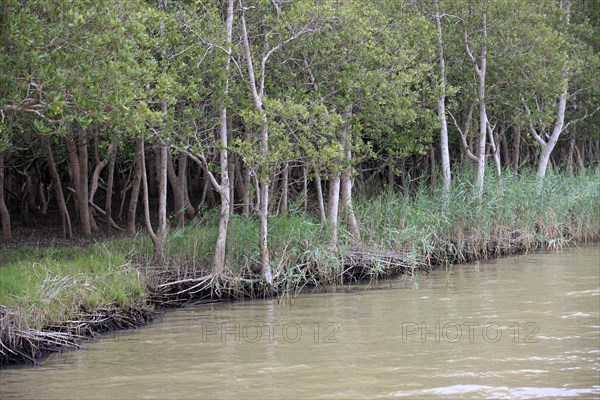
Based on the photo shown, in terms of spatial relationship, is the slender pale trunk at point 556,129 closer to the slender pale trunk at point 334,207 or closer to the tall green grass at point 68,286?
the slender pale trunk at point 334,207

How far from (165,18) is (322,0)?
387 cm

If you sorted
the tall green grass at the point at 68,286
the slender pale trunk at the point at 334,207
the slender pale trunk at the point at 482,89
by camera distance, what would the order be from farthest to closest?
the slender pale trunk at the point at 482,89 → the slender pale trunk at the point at 334,207 → the tall green grass at the point at 68,286

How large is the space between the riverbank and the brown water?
0.53 meters

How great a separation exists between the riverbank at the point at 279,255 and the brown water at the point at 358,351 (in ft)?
1.75

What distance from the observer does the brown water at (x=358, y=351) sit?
962 cm

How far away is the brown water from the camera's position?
31.6 ft

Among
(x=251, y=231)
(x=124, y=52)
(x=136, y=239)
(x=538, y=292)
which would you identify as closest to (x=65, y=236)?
(x=136, y=239)

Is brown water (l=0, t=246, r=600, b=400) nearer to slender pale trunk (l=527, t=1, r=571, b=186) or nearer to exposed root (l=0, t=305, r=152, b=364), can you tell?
exposed root (l=0, t=305, r=152, b=364)

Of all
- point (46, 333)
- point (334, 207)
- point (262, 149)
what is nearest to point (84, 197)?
point (334, 207)

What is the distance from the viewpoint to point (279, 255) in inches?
659

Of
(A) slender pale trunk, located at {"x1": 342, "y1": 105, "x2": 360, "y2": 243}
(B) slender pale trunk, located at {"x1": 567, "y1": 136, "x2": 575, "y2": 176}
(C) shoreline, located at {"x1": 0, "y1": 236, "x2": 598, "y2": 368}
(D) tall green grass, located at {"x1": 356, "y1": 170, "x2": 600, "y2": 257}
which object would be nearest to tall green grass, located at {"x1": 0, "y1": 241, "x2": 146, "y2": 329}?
(C) shoreline, located at {"x1": 0, "y1": 236, "x2": 598, "y2": 368}

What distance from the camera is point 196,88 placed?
15.6 m

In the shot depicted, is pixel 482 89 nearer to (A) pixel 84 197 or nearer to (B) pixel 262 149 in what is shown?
(B) pixel 262 149

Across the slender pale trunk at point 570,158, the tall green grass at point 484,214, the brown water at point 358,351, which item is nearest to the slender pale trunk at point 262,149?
the brown water at point 358,351
